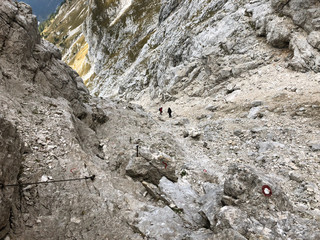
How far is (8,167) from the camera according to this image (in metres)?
6.93

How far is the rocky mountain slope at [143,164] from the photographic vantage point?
A: 23.5 ft

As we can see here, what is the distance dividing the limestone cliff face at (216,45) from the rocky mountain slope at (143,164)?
5.66 meters

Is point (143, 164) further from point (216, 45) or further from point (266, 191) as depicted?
point (216, 45)

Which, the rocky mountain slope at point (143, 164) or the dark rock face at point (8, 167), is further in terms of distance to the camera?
the rocky mountain slope at point (143, 164)

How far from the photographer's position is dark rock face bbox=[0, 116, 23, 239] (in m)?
6.03

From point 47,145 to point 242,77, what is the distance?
97.4 ft

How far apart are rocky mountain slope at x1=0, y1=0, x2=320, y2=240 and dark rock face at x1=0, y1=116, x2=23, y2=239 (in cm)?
4

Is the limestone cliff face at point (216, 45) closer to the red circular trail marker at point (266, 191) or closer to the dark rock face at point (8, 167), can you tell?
the red circular trail marker at point (266, 191)

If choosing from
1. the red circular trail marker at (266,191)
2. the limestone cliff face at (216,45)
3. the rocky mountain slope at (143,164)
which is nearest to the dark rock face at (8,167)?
the rocky mountain slope at (143,164)

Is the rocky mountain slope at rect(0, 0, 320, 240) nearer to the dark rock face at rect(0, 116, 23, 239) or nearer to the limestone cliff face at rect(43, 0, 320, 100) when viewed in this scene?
the dark rock face at rect(0, 116, 23, 239)

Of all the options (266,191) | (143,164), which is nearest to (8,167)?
(143,164)

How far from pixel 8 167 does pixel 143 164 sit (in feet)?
22.7

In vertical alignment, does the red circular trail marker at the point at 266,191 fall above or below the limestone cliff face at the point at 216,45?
below

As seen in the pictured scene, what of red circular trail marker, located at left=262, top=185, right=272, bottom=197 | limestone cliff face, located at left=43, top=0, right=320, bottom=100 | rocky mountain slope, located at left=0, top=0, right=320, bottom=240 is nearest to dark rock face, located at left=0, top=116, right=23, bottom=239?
rocky mountain slope, located at left=0, top=0, right=320, bottom=240
